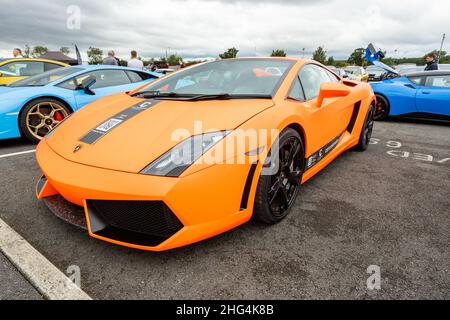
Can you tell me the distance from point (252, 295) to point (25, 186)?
219cm

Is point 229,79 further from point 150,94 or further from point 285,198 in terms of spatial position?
point 285,198

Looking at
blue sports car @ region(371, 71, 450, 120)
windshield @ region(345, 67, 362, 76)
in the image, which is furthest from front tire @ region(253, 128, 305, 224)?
windshield @ region(345, 67, 362, 76)

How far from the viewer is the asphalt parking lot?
1.44 meters

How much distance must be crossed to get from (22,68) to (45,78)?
2455 mm

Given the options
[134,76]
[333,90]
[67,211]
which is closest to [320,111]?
[333,90]

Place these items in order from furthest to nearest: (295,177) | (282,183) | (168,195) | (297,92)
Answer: (297,92)
(295,177)
(282,183)
(168,195)

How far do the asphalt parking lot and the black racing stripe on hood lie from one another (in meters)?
0.60

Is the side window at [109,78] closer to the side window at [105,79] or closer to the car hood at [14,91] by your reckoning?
the side window at [105,79]

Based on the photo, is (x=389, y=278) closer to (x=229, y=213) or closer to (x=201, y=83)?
(x=229, y=213)

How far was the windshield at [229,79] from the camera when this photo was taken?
2.21 m

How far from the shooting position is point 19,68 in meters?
5.90

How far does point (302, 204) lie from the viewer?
234cm

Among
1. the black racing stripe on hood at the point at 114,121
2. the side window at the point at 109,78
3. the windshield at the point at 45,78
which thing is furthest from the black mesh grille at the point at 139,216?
the side window at the point at 109,78
